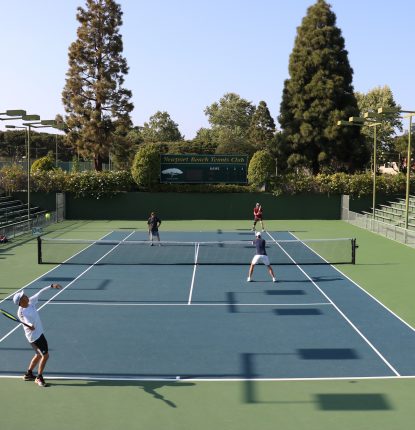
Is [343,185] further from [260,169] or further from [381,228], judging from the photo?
[381,228]

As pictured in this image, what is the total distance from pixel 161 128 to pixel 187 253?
272ft

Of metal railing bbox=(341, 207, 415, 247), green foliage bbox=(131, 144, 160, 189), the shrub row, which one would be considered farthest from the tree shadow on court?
the shrub row

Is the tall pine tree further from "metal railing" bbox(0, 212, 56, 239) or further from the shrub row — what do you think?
"metal railing" bbox(0, 212, 56, 239)

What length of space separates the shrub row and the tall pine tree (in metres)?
6.71

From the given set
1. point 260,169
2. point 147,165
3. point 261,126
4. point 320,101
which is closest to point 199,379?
point 147,165

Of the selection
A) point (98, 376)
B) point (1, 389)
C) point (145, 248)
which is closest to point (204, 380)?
point (98, 376)

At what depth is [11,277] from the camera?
18.8 m

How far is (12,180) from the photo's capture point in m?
41.0

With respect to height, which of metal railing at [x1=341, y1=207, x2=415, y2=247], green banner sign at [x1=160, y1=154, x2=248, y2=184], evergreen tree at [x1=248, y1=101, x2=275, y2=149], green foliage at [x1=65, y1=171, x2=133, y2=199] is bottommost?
metal railing at [x1=341, y1=207, x2=415, y2=247]

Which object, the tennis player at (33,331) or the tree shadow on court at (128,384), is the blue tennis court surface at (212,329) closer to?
the tree shadow on court at (128,384)

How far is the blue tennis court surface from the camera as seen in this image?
33.4 ft

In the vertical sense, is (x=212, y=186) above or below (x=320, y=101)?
below

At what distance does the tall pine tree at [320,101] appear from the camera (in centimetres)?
4866

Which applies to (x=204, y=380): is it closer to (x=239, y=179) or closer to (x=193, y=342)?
(x=193, y=342)
